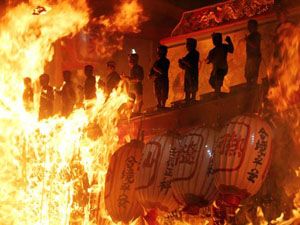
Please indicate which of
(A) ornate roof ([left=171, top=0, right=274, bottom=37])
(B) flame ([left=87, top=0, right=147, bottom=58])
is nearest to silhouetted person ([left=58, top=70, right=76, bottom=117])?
(B) flame ([left=87, top=0, right=147, bottom=58])

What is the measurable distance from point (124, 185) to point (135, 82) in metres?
2.44

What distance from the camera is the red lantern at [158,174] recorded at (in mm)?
6742

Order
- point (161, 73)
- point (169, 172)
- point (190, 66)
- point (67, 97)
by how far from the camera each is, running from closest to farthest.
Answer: point (169, 172)
point (190, 66)
point (161, 73)
point (67, 97)

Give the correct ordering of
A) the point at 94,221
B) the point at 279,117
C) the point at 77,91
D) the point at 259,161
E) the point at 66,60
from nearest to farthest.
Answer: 1. the point at 259,161
2. the point at 279,117
3. the point at 94,221
4. the point at 77,91
5. the point at 66,60

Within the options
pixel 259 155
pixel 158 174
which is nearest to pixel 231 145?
pixel 259 155

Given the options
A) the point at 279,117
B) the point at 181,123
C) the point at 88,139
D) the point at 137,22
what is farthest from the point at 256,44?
the point at 137,22

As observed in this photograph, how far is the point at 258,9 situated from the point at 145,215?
4029 mm

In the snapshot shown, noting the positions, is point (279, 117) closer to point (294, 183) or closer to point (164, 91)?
point (294, 183)

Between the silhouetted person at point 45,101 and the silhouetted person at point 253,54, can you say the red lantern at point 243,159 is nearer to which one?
the silhouetted person at point 253,54

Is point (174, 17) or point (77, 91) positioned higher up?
point (174, 17)

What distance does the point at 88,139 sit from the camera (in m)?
9.90

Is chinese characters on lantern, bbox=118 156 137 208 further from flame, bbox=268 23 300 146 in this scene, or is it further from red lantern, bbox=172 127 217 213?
flame, bbox=268 23 300 146

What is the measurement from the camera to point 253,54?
7289 mm

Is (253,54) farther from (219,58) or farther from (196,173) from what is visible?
(196,173)
